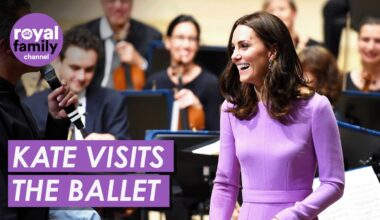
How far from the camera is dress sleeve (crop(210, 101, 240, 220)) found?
2.14 metres

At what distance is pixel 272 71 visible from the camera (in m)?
2.07

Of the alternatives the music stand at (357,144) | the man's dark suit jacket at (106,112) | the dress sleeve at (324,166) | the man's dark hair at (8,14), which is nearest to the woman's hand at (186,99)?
the man's dark suit jacket at (106,112)

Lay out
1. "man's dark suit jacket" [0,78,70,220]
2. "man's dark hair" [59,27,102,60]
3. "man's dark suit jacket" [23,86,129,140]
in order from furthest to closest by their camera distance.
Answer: "man's dark hair" [59,27,102,60]
"man's dark suit jacket" [23,86,129,140]
"man's dark suit jacket" [0,78,70,220]

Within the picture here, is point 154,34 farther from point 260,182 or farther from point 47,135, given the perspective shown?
point 260,182

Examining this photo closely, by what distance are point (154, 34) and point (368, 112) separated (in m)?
1.74

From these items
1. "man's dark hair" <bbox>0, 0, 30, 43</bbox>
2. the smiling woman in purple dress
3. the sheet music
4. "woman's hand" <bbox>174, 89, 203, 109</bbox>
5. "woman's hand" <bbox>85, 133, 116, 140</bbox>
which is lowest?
the sheet music

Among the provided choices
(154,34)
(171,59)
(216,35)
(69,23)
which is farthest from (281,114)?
(216,35)

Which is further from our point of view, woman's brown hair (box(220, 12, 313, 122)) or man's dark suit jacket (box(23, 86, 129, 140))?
man's dark suit jacket (box(23, 86, 129, 140))

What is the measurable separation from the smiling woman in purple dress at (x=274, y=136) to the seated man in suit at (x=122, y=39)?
94.7 inches

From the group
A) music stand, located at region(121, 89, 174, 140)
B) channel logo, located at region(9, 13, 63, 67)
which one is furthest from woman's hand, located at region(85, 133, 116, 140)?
channel logo, located at region(9, 13, 63, 67)

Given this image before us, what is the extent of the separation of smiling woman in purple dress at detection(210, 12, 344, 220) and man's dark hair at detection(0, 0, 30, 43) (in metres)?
0.69

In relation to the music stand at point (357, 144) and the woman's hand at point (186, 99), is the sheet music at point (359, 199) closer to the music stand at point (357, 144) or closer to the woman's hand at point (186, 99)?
the music stand at point (357, 144)

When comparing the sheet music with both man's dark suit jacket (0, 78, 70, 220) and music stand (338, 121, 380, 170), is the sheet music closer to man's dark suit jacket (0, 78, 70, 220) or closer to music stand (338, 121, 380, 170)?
music stand (338, 121, 380, 170)

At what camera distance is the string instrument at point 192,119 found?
375cm
